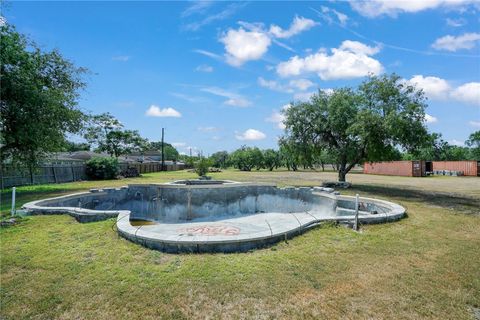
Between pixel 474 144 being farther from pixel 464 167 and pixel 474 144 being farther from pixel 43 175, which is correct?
pixel 43 175

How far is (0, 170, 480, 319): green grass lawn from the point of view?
10.1 feet

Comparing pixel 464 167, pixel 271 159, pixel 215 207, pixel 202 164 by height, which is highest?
pixel 271 159

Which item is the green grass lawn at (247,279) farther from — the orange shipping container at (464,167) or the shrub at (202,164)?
the orange shipping container at (464,167)

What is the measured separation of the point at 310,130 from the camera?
53.6 feet

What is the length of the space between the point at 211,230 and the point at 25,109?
8.24 m

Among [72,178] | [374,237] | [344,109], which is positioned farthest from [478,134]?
[72,178]

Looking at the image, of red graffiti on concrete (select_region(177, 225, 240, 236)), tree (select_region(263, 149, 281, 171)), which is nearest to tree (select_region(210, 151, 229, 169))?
tree (select_region(263, 149, 281, 171))

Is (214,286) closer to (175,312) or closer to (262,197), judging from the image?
(175,312)

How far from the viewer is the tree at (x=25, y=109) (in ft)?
31.4

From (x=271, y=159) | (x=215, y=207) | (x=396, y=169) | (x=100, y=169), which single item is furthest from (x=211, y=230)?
(x=271, y=159)

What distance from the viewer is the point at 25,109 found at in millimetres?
10047

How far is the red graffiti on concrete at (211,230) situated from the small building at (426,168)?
2478 cm

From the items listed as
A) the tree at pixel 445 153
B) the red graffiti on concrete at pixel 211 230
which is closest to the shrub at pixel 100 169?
the red graffiti on concrete at pixel 211 230

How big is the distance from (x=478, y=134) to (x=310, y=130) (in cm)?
4299
